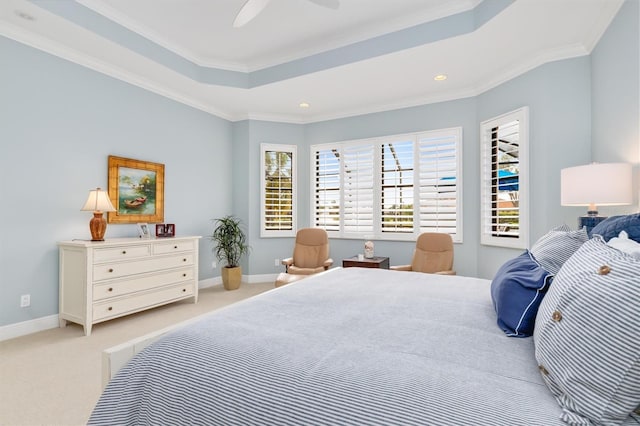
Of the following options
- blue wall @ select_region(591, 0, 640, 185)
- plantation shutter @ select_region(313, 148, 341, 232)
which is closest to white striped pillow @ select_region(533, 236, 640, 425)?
blue wall @ select_region(591, 0, 640, 185)

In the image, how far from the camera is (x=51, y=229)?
345cm

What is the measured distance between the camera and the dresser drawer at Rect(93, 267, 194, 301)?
11.0 feet

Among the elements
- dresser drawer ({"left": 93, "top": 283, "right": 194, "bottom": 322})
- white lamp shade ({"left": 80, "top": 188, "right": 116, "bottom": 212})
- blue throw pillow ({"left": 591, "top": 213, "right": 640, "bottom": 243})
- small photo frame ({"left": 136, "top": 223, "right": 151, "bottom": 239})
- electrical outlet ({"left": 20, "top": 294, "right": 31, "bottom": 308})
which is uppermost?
white lamp shade ({"left": 80, "top": 188, "right": 116, "bottom": 212})

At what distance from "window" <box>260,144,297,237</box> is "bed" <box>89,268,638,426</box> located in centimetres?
417

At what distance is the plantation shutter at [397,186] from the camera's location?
16.3ft

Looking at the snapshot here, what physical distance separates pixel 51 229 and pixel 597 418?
4.39 metres

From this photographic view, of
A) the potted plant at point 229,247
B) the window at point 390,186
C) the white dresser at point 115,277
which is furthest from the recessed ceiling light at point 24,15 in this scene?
the window at point 390,186

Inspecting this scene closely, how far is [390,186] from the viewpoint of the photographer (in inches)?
202

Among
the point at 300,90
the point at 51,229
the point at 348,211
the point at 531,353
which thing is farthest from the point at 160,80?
the point at 531,353

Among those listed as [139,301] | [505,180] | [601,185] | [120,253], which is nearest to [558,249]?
[601,185]

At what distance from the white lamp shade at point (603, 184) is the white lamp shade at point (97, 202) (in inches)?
171

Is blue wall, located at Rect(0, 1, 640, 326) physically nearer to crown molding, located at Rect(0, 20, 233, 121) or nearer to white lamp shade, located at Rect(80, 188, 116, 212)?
crown molding, located at Rect(0, 20, 233, 121)

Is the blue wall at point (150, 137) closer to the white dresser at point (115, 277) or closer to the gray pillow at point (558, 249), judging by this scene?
the white dresser at point (115, 277)

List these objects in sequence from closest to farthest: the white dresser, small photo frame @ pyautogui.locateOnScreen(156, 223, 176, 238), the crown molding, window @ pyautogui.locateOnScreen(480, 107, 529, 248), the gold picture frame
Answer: the crown molding → the white dresser → window @ pyautogui.locateOnScreen(480, 107, 529, 248) → the gold picture frame → small photo frame @ pyautogui.locateOnScreen(156, 223, 176, 238)
